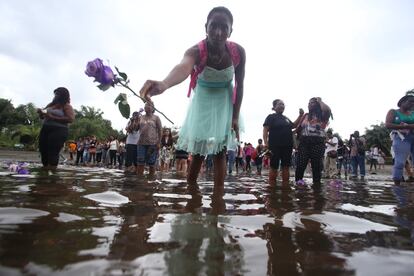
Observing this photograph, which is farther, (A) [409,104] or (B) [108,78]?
(A) [409,104]

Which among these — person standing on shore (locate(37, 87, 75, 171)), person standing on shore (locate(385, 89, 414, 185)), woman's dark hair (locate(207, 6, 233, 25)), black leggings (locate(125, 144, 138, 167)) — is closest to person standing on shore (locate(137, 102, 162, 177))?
black leggings (locate(125, 144, 138, 167))

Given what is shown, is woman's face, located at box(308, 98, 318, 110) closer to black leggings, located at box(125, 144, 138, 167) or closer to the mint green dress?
the mint green dress

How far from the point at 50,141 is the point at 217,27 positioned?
3.86 meters

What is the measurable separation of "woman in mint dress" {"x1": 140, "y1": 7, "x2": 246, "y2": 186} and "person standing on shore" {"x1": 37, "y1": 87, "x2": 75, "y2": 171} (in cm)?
286

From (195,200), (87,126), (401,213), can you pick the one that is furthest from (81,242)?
(87,126)

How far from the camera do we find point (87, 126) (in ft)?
231

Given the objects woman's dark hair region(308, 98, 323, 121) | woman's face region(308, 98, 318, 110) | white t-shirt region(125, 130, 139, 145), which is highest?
woman's face region(308, 98, 318, 110)

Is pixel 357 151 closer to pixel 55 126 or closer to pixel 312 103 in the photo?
pixel 312 103

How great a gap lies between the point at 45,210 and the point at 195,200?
1.08 meters

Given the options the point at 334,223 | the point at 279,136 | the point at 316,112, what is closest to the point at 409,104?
the point at 316,112

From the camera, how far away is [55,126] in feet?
19.2

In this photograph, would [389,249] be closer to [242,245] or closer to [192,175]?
[242,245]

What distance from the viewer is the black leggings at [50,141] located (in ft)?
19.2

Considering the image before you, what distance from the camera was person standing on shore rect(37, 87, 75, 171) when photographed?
5840mm
